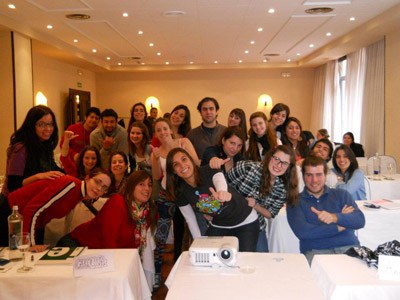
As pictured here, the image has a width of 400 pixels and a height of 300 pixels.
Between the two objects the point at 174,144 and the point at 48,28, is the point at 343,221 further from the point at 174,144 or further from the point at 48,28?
the point at 48,28

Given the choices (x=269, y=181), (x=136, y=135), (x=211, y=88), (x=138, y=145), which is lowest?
(x=269, y=181)

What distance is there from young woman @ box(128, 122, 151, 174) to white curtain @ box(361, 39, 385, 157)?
5103 millimetres

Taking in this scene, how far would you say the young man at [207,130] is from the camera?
3734mm

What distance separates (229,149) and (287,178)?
1.88 feet

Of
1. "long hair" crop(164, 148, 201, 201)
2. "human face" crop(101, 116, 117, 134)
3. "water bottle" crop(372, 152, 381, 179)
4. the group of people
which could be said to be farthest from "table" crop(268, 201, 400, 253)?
"water bottle" crop(372, 152, 381, 179)

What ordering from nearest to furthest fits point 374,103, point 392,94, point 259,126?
point 259,126 → point 392,94 → point 374,103

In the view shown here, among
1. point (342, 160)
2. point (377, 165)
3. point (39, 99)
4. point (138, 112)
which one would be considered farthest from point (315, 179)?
point (39, 99)

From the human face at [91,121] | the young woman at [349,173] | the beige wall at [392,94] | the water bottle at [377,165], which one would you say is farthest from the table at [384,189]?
the human face at [91,121]

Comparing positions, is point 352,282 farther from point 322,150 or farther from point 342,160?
point 322,150

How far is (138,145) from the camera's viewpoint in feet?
12.8

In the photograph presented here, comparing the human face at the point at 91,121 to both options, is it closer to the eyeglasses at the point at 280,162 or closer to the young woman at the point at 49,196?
the young woman at the point at 49,196

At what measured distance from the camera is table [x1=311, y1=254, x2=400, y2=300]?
68.5 inches

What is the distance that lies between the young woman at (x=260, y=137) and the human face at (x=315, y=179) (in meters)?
0.81

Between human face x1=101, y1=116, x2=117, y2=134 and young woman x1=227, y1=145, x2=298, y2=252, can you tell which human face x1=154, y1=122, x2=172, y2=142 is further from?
human face x1=101, y1=116, x2=117, y2=134
